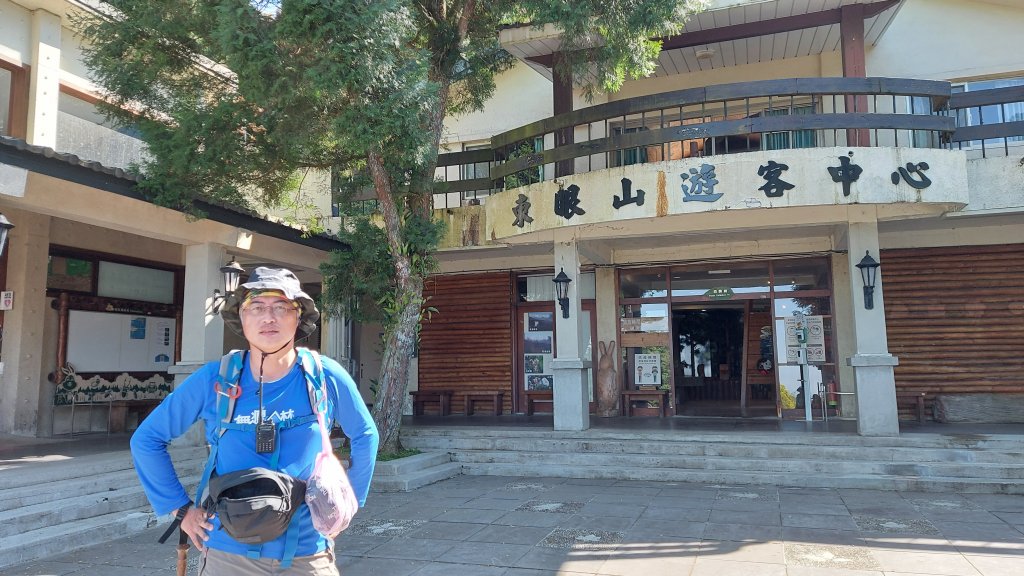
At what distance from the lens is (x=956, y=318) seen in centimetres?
1211

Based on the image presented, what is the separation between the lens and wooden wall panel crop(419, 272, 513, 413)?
14.6 meters

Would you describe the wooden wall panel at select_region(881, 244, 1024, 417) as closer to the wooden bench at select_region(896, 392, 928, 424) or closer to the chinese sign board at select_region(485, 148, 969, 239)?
the wooden bench at select_region(896, 392, 928, 424)

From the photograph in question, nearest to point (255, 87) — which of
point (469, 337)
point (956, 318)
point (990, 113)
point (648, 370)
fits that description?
point (469, 337)

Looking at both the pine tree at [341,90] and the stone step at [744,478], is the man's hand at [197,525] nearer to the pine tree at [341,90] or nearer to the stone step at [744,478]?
the pine tree at [341,90]

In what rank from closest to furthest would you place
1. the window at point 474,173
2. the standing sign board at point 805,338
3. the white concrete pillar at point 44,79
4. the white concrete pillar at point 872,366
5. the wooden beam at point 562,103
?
the white concrete pillar at point 872,366 < the white concrete pillar at point 44,79 < the wooden beam at point 562,103 < the standing sign board at point 805,338 < the window at point 474,173

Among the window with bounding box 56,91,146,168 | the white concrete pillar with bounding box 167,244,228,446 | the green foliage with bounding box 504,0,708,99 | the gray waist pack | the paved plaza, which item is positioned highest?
the green foliage with bounding box 504,0,708,99

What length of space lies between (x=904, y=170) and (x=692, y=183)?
8.90ft

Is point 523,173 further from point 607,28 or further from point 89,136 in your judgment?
point 89,136

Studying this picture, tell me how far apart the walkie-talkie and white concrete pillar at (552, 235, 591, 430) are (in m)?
8.59

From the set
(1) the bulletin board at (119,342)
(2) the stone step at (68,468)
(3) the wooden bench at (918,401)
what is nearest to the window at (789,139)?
(3) the wooden bench at (918,401)

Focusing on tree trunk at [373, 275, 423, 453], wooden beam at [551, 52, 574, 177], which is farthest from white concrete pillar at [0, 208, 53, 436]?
wooden beam at [551, 52, 574, 177]

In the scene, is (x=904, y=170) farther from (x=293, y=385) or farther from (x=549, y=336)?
(x=293, y=385)

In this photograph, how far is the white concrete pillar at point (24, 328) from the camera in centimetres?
1087

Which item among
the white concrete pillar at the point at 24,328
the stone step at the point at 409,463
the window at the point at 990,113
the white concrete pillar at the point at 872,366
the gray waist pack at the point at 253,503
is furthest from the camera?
the window at the point at 990,113
